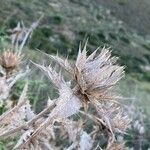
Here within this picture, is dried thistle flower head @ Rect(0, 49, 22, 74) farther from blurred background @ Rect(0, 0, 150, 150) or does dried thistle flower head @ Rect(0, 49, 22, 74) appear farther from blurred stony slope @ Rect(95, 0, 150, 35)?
blurred stony slope @ Rect(95, 0, 150, 35)

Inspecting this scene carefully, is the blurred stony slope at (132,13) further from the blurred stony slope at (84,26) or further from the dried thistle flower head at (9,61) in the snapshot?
the dried thistle flower head at (9,61)

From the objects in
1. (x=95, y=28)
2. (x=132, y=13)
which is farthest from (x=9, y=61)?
(x=132, y=13)

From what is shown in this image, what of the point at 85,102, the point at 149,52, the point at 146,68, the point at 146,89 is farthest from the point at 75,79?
the point at 149,52

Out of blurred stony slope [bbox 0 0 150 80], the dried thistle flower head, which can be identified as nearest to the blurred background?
blurred stony slope [bbox 0 0 150 80]

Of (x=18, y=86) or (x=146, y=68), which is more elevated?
(x=18, y=86)

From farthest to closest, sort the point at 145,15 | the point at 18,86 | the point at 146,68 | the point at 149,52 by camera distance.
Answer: the point at 145,15 < the point at 149,52 < the point at 146,68 < the point at 18,86

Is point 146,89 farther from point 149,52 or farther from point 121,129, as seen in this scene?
point 121,129

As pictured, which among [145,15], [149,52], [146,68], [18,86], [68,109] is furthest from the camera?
[145,15]
